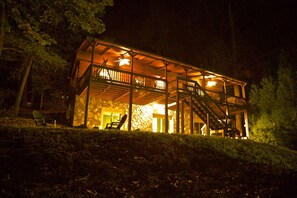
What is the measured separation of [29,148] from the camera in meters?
6.62

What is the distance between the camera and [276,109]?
18312 millimetres

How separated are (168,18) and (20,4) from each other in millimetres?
26660

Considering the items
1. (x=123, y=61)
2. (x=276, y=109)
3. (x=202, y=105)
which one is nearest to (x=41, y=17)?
(x=123, y=61)

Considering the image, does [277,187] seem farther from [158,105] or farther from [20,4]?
[20,4]

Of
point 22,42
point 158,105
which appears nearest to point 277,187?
point 158,105

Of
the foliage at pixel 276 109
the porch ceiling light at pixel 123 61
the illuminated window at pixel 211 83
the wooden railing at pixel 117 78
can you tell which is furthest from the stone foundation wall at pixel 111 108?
the foliage at pixel 276 109

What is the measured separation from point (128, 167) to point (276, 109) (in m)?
15.5

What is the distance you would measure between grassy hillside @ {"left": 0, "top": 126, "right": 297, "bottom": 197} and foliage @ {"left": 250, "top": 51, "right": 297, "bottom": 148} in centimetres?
758

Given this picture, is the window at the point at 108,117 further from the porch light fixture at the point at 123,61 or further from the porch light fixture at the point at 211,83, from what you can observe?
the porch light fixture at the point at 211,83

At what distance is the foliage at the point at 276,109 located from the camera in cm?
1742

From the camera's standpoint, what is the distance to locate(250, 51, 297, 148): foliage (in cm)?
1742

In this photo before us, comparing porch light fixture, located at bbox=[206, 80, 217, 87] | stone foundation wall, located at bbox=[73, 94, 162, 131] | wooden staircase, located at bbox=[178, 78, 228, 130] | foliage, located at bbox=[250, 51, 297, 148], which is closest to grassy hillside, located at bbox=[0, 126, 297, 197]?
wooden staircase, located at bbox=[178, 78, 228, 130]

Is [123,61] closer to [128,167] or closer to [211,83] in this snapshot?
[211,83]

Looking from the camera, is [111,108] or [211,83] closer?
[111,108]
